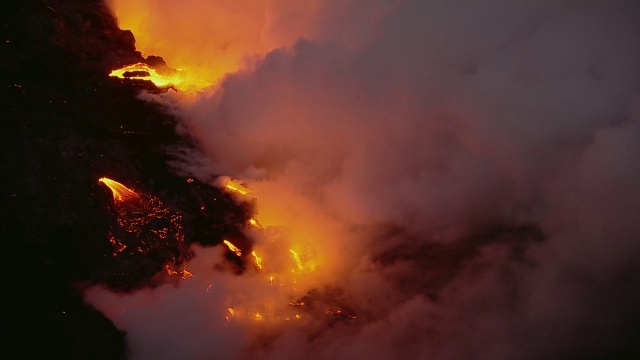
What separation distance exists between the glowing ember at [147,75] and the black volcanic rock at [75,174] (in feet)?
0.30

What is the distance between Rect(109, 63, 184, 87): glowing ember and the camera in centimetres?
745

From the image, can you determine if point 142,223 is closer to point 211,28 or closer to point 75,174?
point 75,174

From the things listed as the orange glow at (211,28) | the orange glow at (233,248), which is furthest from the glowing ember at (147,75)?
the orange glow at (233,248)

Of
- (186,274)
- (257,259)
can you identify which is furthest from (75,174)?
(257,259)

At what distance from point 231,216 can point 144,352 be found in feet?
7.23

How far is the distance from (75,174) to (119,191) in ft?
2.02

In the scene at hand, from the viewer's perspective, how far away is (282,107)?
759cm

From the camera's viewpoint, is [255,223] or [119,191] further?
[255,223]

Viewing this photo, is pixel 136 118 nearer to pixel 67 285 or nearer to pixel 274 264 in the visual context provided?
pixel 67 285

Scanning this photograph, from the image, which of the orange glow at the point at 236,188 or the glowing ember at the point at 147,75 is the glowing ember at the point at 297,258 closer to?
the orange glow at the point at 236,188

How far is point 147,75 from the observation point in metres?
7.66

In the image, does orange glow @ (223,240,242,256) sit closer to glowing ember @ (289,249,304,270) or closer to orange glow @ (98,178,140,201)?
glowing ember @ (289,249,304,270)

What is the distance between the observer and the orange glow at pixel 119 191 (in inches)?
287

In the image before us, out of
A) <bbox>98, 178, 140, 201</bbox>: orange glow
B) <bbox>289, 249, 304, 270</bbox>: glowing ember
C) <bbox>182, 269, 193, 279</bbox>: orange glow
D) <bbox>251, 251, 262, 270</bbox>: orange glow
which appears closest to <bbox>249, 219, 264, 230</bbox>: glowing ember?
<bbox>251, 251, 262, 270</bbox>: orange glow
